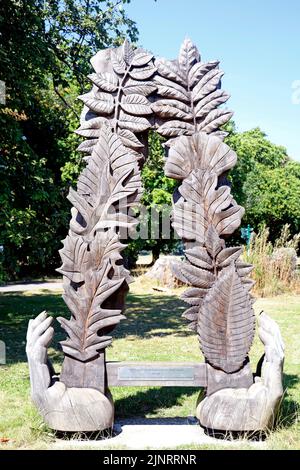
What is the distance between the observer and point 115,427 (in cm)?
372

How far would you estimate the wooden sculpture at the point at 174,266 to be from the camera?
3414 millimetres

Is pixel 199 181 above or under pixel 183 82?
under

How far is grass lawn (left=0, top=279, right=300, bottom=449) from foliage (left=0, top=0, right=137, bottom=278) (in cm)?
145

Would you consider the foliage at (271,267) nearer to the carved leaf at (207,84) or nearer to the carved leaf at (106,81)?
the carved leaf at (207,84)

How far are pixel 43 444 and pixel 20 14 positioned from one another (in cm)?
617

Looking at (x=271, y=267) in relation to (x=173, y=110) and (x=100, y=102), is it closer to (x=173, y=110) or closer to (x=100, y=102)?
(x=173, y=110)

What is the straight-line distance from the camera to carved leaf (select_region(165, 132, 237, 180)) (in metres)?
3.80

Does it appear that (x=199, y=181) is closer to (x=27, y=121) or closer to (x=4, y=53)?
(x=4, y=53)

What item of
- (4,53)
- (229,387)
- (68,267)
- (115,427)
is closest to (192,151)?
(68,267)

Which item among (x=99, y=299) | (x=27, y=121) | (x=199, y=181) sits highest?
(x=27, y=121)

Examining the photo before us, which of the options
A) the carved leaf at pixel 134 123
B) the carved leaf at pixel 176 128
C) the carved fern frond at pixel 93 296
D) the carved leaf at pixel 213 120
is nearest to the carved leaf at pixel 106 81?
→ the carved leaf at pixel 134 123

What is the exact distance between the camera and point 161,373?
137 inches

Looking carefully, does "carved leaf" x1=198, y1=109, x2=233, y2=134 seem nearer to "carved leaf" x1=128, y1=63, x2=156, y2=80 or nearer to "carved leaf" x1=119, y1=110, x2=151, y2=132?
"carved leaf" x1=119, y1=110, x2=151, y2=132

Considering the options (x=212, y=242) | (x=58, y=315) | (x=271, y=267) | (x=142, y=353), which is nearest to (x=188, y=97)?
(x=212, y=242)
